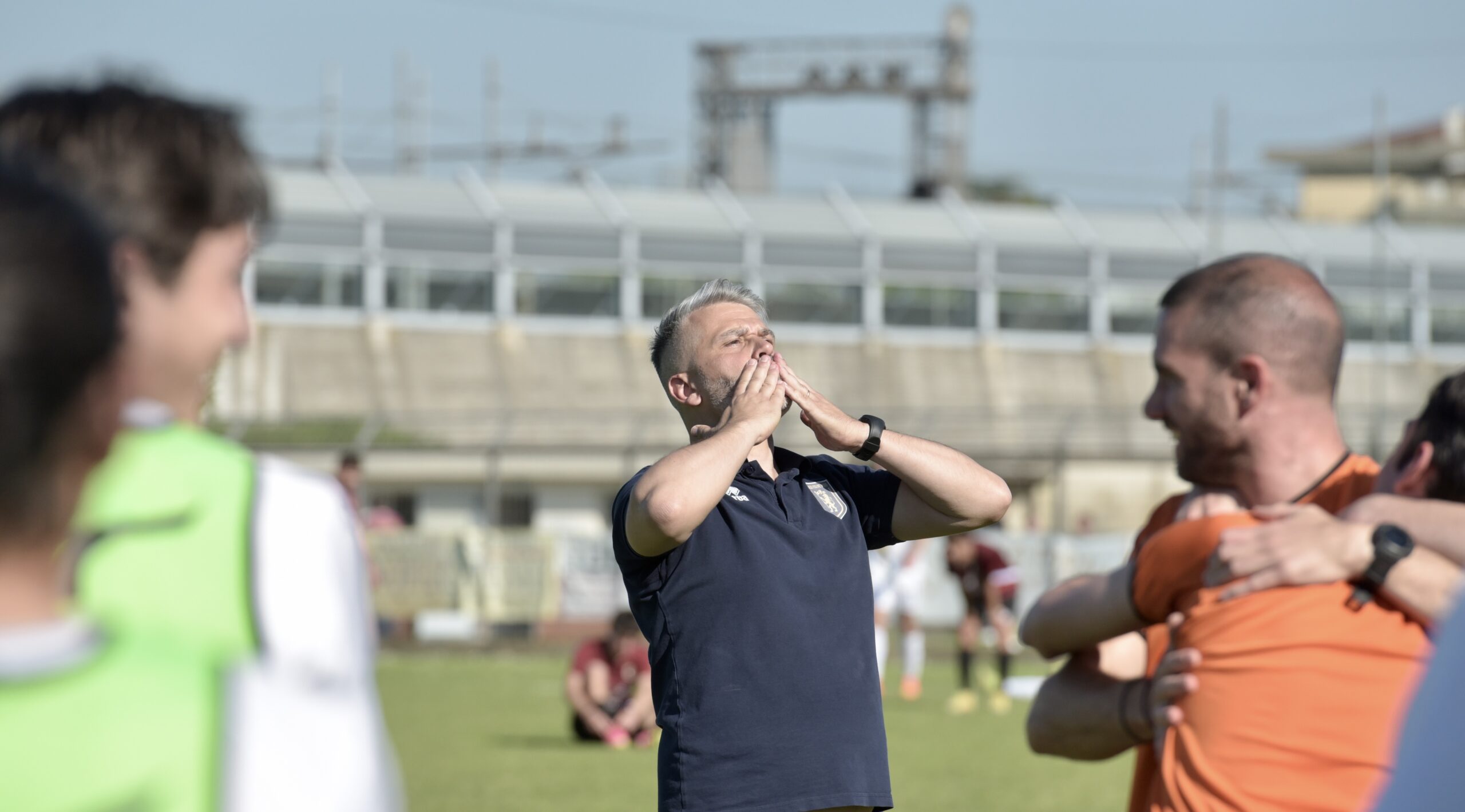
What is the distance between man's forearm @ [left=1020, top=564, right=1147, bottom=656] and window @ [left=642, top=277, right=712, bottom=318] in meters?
40.5

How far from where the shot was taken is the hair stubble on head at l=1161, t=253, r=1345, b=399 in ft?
8.98

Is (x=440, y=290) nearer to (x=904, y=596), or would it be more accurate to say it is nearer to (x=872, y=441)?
(x=904, y=596)

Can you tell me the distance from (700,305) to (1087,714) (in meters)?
1.51

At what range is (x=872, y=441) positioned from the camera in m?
3.72

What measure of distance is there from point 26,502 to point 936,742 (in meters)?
12.4

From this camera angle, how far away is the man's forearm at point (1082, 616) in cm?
269

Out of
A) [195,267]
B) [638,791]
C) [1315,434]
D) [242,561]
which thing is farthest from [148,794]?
[638,791]

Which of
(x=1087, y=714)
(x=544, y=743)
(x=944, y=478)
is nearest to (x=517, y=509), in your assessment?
(x=544, y=743)

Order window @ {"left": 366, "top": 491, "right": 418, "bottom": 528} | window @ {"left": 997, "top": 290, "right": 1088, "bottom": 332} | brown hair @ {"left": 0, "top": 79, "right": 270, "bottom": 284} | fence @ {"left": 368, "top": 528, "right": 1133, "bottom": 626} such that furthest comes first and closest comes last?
window @ {"left": 997, "top": 290, "right": 1088, "bottom": 332} < window @ {"left": 366, "top": 491, "right": 418, "bottom": 528} < fence @ {"left": 368, "top": 528, "right": 1133, "bottom": 626} < brown hair @ {"left": 0, "top": 79, "right": 270, "bottom": 284}

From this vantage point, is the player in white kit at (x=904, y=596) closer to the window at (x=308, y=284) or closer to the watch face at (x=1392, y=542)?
the watch face at (x=1392, y=542)

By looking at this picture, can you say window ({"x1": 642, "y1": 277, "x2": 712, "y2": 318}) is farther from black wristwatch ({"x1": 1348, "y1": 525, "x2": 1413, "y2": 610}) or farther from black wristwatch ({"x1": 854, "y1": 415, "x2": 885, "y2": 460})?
black wristwatch ({"x1": 1348, "y1": 525, "x2": 1413, "y2": 610})

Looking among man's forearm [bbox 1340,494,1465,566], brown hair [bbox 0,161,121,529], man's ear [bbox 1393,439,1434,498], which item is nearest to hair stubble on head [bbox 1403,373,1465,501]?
man's ear [bbox 1393,439,1434,498]

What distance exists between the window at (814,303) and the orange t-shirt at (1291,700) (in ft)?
135

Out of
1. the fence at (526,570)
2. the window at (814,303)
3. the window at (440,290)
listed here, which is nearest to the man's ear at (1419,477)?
the fence at (526,570)
